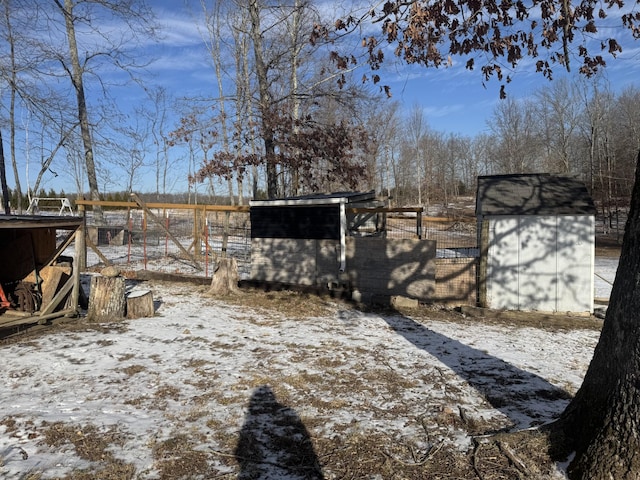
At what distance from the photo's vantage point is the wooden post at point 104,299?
25.2 feet

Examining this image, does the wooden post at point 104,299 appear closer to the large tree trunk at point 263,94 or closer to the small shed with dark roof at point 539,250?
the small shed with dark roof at point 539,250

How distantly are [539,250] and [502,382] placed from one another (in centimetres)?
550

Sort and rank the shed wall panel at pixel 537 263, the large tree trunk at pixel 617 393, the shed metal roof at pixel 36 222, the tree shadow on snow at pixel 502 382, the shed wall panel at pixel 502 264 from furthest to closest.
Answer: the shed wall panel at pixel 502 264
the shed wall panel at pixel 537 263
the shed metal roof at pixel 36 222
the tree shadow on snow at pixel 502 382
the large tree trunk at pixel 617 393

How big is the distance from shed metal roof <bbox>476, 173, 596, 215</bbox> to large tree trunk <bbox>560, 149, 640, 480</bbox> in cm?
703

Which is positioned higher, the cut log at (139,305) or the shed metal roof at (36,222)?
the shed metal roof at (36,222)

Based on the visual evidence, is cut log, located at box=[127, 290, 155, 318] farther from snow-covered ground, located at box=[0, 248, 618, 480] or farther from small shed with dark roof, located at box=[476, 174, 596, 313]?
small shed with dark roof, located at box=[476, 174, 596, 313]

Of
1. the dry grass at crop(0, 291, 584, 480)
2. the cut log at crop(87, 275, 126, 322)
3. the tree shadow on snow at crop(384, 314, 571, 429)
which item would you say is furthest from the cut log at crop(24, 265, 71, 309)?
the tree shadow on snow at crop(384, 314, 571, 429)

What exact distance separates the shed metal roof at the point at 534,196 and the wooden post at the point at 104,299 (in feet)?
25.3

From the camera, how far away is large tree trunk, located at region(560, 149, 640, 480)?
9.02 feet

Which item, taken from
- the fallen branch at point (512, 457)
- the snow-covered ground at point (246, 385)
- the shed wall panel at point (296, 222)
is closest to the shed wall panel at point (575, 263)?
the snow-covered ground at point (246, 385)

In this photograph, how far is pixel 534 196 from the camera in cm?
1004

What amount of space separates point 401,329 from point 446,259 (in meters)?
2.85

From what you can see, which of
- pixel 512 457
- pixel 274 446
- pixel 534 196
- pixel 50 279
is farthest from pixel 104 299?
pixel 534 196

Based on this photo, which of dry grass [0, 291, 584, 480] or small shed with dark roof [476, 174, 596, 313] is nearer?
dry grass [0, 291, 584, 480]
